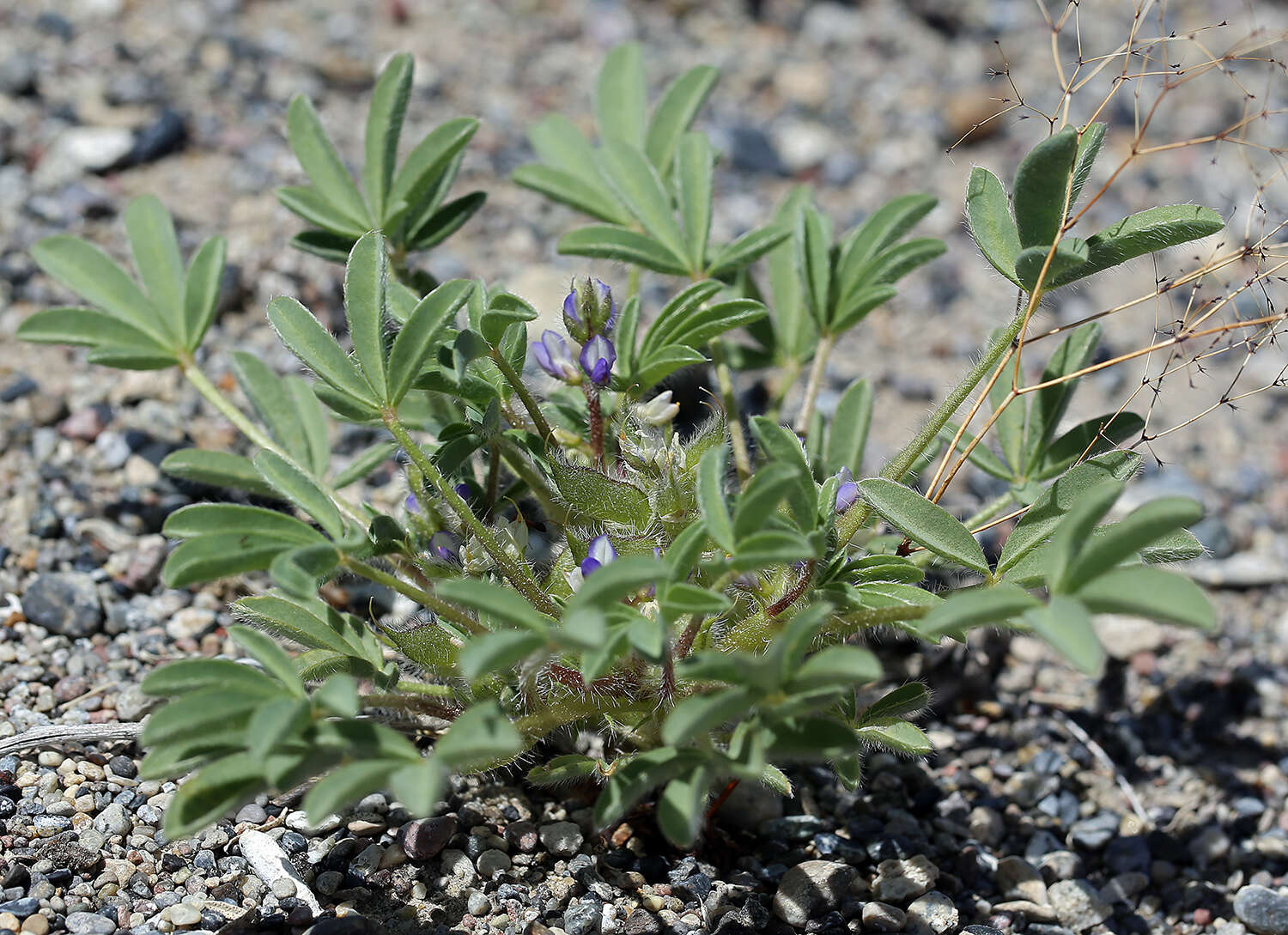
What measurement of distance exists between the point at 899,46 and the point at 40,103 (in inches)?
159

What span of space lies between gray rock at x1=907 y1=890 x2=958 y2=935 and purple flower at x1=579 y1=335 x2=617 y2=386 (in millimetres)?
1318

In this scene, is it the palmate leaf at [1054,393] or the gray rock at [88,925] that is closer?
the gray rock at [88,925]

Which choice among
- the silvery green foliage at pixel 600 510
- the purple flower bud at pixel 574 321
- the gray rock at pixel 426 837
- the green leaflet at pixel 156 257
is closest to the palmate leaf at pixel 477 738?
the silvery green foliage at pixel 600 510

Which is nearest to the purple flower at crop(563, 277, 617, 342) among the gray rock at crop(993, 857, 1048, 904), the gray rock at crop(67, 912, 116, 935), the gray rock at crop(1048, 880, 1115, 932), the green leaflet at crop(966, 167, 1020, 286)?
the green leaflet at crop(966, 167, 1020, 286)

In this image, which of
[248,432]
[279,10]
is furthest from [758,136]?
[248,432]

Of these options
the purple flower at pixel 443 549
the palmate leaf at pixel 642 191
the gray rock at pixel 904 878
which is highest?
the palmate leaf at pixel 642 191

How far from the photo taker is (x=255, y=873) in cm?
237

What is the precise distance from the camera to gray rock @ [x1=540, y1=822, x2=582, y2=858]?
2.54 metres

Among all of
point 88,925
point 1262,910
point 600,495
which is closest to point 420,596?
point 600,495

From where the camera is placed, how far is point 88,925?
217cm

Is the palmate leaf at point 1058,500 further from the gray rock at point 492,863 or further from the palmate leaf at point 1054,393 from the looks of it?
the gray rock at point 492,863

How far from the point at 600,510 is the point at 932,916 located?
112cm

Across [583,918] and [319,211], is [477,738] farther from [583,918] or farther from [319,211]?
[319,211]

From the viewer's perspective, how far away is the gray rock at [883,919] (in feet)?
8.04
